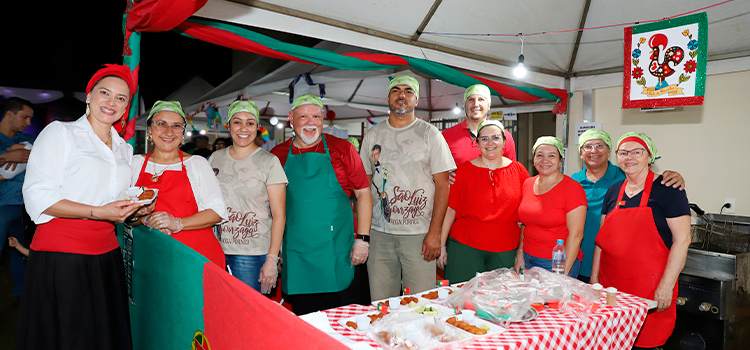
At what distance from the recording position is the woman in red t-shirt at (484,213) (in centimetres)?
303

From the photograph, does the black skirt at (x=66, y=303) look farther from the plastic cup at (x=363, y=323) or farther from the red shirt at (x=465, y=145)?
the red shirt at (x=465, y=145)

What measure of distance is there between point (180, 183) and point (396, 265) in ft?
5.25

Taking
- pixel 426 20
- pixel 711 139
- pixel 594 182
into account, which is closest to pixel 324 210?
pixel 594 182

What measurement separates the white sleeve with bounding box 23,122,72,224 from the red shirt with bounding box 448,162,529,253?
7.82 ft

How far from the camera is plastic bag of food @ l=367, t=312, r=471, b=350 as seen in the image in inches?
64.5

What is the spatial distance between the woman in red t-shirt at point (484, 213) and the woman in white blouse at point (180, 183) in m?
1.64

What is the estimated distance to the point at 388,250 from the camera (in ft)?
10.3

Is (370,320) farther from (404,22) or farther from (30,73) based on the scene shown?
(30,73)

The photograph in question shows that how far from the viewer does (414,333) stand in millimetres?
1680

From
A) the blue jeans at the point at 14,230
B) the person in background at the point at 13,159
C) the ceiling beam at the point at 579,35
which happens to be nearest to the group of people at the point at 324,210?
the ceiling beam at the point at 579,35

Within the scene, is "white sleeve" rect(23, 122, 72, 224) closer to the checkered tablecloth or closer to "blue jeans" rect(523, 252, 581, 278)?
the checkered tablecloth

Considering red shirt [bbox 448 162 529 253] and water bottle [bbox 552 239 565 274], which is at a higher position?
red shirt [bbox 448 162 529 253]

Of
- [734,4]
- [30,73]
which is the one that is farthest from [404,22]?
[30,73]

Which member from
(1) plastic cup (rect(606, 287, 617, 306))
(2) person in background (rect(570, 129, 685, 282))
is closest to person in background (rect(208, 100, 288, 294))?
(1) plastic cup (rect(606, 287, 617, 306))
